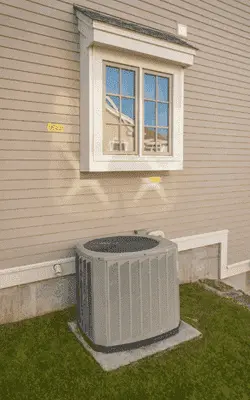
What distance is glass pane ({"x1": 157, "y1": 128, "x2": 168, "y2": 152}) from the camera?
4.74 meters

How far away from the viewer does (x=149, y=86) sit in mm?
4586

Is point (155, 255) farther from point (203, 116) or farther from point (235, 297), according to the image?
point (203, 116)

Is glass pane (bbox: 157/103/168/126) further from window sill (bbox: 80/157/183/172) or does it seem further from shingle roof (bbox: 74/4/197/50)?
shingle roof (bbox: 74/4/197/50)

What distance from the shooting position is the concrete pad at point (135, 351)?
3.03 m

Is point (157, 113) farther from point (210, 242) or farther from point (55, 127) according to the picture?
point (210, 242)

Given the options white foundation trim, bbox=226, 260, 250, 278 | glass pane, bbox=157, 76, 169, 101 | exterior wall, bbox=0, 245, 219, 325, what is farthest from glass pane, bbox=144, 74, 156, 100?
white foundation trim, bbox=226, 260, 250, 278

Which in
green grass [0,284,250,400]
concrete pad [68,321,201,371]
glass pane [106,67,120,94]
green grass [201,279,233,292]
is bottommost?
green grass [201,279,233,292]

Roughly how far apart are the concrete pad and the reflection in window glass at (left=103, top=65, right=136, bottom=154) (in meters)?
2.41

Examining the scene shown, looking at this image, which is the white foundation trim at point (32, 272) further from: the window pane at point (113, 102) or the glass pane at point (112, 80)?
the glass pane at point (112, 80)

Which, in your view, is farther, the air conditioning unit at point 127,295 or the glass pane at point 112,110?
the glass pane at point 112,110

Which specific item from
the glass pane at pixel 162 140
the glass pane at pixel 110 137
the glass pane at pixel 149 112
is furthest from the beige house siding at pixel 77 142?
the glass pane at pixel 149 112

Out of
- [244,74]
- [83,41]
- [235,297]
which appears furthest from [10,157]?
[244,74]

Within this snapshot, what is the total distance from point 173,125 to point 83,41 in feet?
5.71

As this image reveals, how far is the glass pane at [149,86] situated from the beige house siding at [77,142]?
0.80 m
